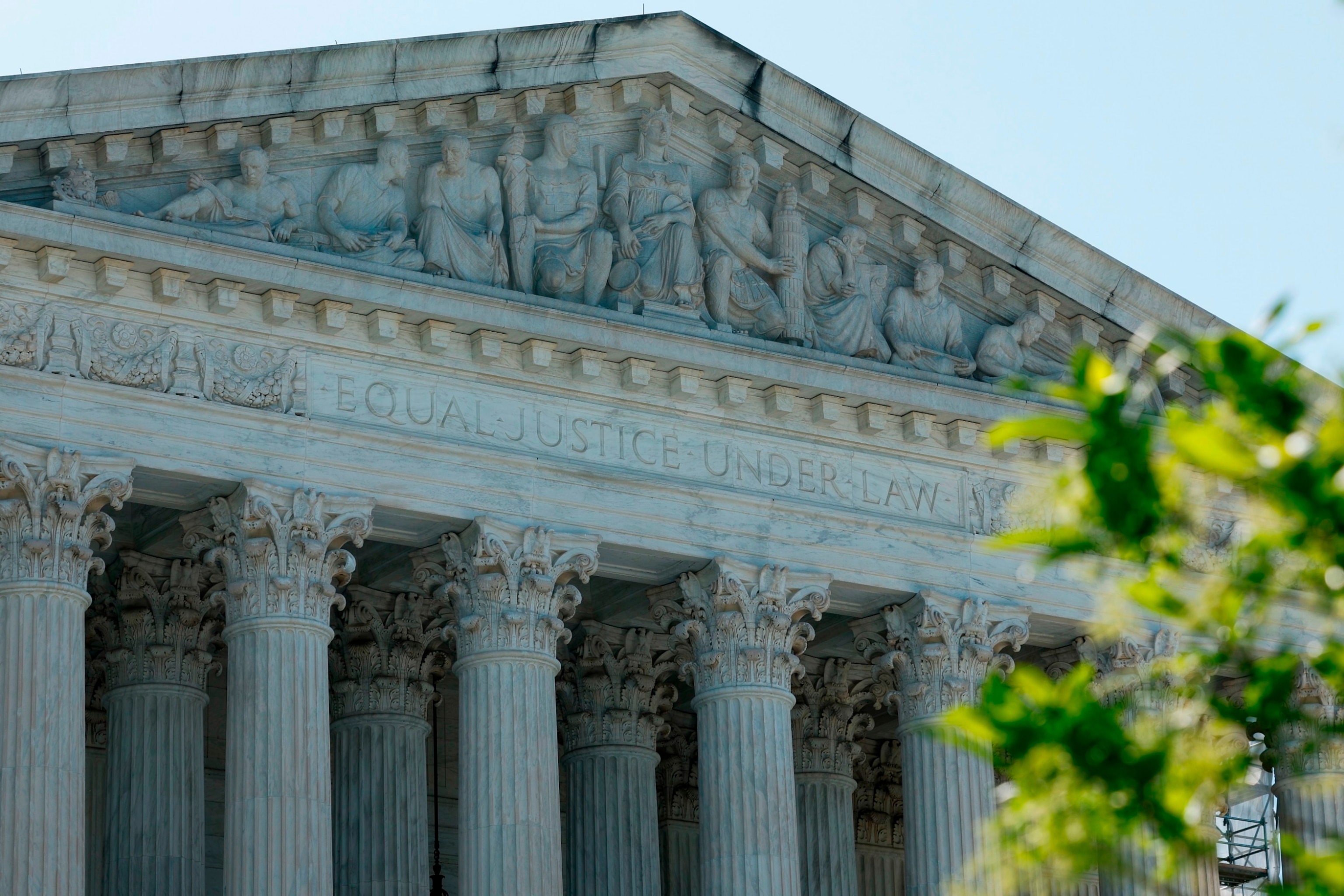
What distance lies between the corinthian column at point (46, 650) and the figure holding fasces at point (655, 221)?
25.4ft

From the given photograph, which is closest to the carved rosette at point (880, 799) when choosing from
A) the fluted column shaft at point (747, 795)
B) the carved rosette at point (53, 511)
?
the fluted column shaft at point (747, 795)

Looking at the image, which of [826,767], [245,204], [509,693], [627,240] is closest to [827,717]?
[826,767]

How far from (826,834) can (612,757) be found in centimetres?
443

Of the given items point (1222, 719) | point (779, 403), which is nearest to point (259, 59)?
point (779, 403)

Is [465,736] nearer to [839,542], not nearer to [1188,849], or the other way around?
[839,542]

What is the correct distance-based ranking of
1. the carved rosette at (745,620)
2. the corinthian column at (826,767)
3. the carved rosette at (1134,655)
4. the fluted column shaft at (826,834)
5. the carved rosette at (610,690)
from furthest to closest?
the corinthian column at (826,767)
the fluted column shaft at (826,834)
the carved rosette at (610,690)
the carved rosette at (1134,655)
the carved rosette at (745,620)

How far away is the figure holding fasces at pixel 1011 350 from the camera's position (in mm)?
37062

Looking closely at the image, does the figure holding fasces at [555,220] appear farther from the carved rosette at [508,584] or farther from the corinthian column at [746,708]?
the corinthian column at [746,708]

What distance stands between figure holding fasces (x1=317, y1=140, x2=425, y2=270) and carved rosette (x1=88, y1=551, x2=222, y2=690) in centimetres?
499

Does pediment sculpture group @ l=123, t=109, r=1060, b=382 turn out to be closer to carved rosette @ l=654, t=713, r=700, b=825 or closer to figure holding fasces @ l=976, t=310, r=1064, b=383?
figure holding fasces @ l=976, t=310, r=1064, b=383

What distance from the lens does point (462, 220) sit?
33312 mm

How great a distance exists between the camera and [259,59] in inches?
1247

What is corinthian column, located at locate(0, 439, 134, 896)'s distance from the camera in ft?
92.9

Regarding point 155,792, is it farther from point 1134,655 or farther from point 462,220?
point 1134,655
